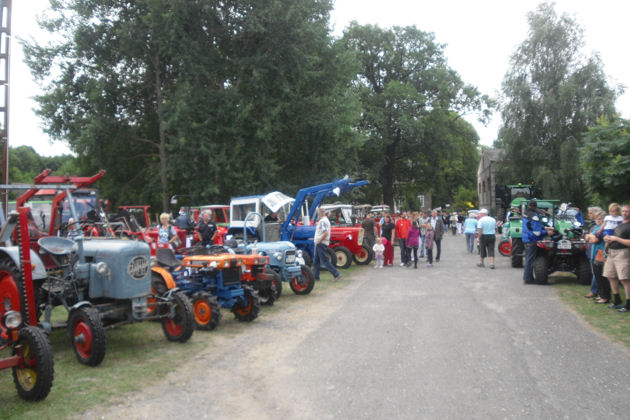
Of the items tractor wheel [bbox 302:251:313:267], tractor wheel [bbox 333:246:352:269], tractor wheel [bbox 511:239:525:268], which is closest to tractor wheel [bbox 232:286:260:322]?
tractor wheel [bbox 302:251:313:267]

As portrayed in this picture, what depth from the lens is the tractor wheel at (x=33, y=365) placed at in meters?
4.50

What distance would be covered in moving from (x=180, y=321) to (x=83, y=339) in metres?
1.30

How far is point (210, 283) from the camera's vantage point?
8.05m

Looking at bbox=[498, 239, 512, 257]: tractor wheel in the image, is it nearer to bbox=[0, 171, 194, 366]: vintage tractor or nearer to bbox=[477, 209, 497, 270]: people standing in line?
bbox=[477, 209, 497, 270]: people standing in line

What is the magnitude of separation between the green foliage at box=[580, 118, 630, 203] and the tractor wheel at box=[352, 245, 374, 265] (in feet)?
24.3

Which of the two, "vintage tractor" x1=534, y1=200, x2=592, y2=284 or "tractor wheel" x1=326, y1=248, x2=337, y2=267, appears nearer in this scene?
"vintage tractor" x1=534, y1=200, x2=592, y2=284

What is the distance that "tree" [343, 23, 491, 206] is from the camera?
40.2 meters

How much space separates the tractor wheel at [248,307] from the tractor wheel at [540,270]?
23.3ft

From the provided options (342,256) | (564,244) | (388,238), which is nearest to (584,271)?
(564,244)

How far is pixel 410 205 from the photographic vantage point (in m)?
69.6

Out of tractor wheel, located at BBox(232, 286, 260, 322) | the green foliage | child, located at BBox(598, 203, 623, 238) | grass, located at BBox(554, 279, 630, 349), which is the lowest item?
grass, located at BBox(554, 279, 630, 349)

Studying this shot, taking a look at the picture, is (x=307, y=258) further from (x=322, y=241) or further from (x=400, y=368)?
(x=400, y=368)

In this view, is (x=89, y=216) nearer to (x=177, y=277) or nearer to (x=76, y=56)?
(x=177, y=277)

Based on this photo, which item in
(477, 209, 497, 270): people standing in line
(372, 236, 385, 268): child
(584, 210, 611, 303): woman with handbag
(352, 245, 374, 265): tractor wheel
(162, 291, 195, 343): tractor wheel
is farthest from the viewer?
(352, 245, 374, 265): tractor wheel
